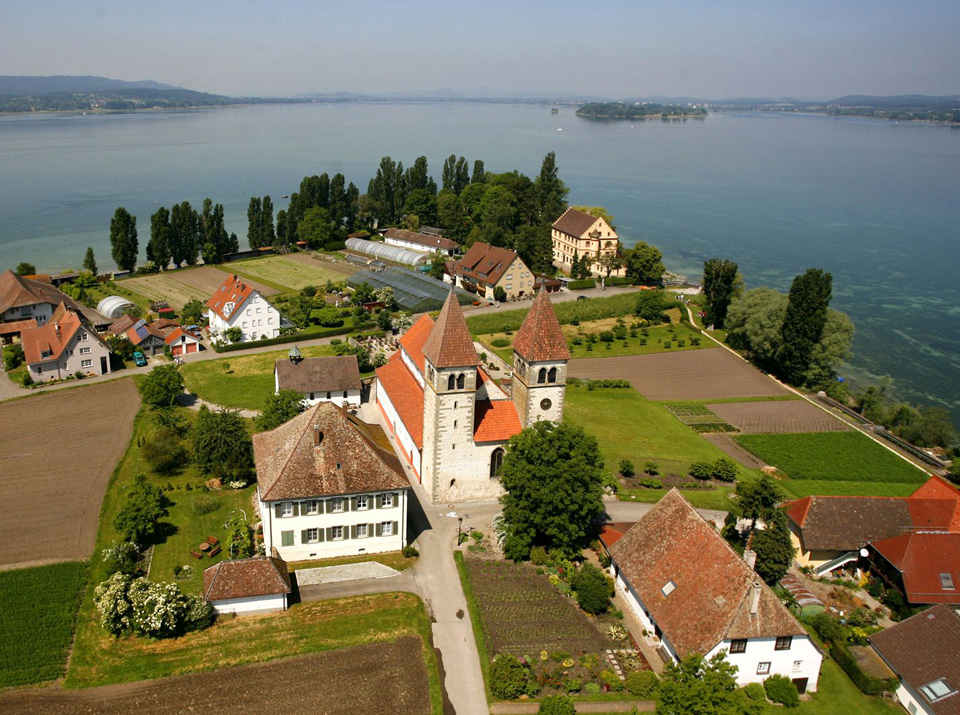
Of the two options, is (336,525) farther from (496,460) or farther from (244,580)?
(496,460)

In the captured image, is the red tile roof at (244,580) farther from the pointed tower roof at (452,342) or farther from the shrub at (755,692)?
the shrub at (755,692)

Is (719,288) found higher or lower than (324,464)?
higher

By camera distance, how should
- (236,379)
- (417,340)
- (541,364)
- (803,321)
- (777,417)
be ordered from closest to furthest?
(541,364) < (417,340) < (777,417) < (236,379) < (803,321)

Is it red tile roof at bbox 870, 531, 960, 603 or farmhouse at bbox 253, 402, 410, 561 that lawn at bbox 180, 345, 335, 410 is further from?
red tile roof at bbox 870, 531, 960, 603

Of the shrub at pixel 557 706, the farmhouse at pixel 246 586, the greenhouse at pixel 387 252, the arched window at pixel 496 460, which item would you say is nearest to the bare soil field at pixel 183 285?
the greenhouse at pixel 387 252

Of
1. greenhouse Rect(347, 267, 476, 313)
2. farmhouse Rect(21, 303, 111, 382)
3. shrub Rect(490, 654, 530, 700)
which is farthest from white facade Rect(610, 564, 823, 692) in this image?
greenhouse Rect(347, 267, 476, 313)

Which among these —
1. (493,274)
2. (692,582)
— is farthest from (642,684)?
(493,274)
